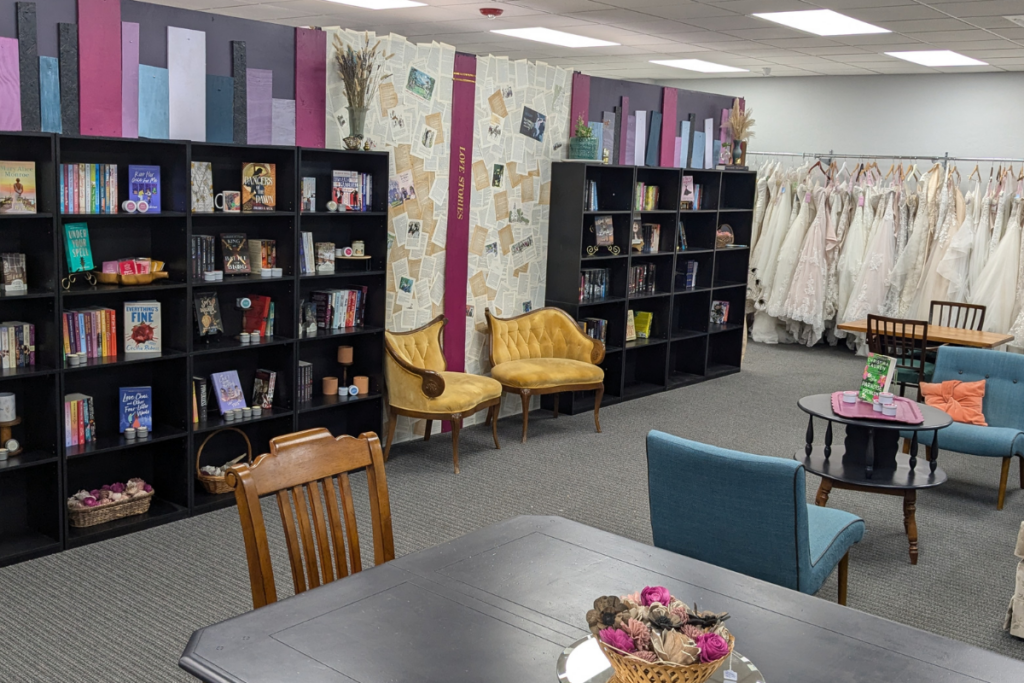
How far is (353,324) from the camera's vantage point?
549 cm

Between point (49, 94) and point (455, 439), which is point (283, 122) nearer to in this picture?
point (49, 94)

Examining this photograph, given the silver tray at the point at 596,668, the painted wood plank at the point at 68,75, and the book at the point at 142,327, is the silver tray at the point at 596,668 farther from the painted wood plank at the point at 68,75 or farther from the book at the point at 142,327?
the painted wood plank at the point at 68,75

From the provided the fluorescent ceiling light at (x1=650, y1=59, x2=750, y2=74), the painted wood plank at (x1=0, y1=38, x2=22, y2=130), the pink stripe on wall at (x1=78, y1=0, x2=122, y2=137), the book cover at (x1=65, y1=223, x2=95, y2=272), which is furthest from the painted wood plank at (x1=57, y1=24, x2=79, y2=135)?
the fluorescent ceiling light at (x1=650, y1=59, x2=750, y2=74)

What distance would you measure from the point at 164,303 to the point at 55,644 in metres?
1.83

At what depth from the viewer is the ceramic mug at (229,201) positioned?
4727 millimetres

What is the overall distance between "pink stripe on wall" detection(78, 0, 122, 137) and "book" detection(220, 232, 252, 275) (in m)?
0.77

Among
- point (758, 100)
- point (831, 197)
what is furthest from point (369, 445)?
point (758, 100)

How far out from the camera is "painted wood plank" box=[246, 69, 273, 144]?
486cm

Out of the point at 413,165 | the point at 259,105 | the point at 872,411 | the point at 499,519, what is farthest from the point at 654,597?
the point at 413,165

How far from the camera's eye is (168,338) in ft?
15.4

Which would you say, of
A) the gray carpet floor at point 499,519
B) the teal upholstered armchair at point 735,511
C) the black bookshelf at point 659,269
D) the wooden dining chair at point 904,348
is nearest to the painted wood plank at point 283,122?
the gray carpet floor at point 499,519

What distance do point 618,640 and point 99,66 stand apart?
377 centimetres

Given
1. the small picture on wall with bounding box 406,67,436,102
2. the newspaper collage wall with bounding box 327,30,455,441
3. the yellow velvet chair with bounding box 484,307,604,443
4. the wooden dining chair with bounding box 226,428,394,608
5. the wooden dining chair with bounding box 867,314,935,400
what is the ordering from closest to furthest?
the wooden dining chair with bounding box 226,428,394,608 < the newspaper collage wall with bounding box 327,30,455,441 < the small picture on wall with bounding box 406,67,436,102 < the yellow velvet chair with bounding box 484,307,604,443 < the wooden dining chair with bounding box 867,314,935,400

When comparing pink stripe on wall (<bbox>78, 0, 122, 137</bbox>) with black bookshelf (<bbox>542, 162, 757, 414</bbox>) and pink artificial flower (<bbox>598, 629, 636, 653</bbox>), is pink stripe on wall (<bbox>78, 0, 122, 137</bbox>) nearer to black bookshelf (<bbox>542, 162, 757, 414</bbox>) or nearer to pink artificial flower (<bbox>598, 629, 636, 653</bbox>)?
black bookshelf (<bbox>542, 162, 757, 414</bbox>)
